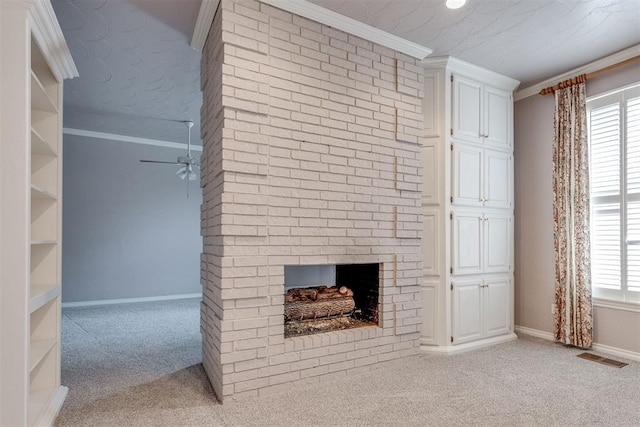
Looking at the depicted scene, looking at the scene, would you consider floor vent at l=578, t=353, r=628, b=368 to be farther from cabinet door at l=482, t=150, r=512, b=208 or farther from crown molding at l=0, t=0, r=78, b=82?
crown molding at l=0, t=0, r=78, b=82

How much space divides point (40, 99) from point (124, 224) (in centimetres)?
408

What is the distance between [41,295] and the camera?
80.6 inches

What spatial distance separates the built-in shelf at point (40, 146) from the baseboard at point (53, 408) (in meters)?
1.51

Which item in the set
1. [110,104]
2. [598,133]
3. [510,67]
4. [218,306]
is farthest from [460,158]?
[110,104]

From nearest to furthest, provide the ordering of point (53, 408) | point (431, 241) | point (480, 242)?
point (53, 408) < point (431, 241) < point (480, 242)

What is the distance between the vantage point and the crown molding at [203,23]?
254cm

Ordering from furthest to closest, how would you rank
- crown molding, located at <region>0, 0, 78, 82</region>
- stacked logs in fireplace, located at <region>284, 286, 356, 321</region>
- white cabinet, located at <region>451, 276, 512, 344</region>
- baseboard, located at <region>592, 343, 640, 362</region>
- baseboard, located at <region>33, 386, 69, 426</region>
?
1. white cabinet, located at <region>451, 276, 512, 344</region>
2. baseboard, located at <region>592, 343, 640, 362</region>
3. stacked logs in fireplace, located at <region>284, 286, 356, 321</region>
4. baseboard, located at <region>33, 386, 69, 426</region>
5. crown molding, located at <region>0, 0, 78, 82</region>

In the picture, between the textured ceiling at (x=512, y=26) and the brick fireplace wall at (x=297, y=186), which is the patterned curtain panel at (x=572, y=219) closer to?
the textured ceiling at (x=512, y=26)

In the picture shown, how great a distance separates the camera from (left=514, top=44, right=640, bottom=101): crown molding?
3240mm

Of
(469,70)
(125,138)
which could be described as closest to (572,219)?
(469,70)

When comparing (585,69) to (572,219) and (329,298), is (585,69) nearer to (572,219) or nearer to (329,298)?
(572,219)

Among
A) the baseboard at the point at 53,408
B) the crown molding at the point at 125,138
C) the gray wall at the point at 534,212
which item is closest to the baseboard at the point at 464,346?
the gray wall at the point at 534,212

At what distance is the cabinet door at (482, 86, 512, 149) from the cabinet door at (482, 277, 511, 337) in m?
1.40

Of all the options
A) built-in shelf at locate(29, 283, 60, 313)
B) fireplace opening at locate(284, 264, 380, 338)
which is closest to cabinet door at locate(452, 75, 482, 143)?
fireplace opening at locate(284, 264, 380, 338)
